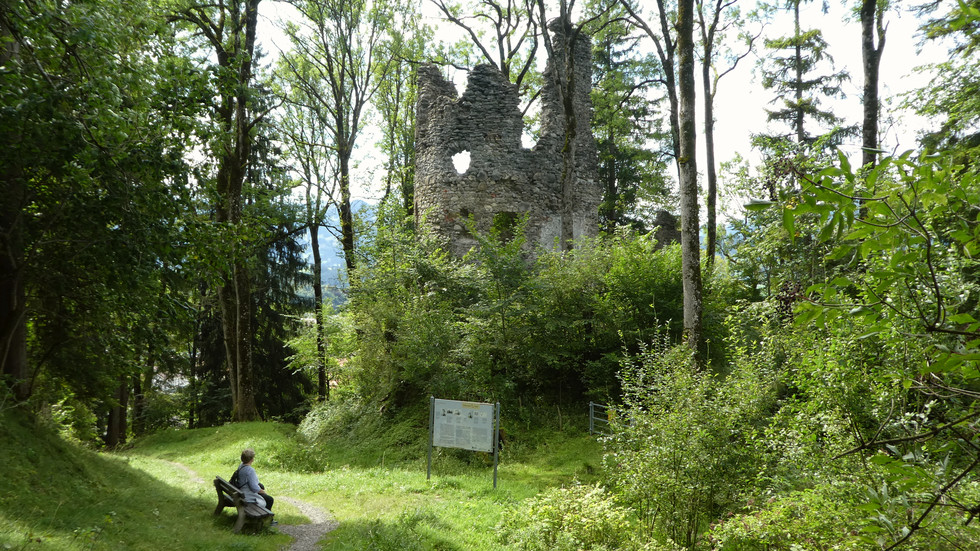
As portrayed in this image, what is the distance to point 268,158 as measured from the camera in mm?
21891

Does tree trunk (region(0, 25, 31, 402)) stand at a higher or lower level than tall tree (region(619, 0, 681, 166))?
lower

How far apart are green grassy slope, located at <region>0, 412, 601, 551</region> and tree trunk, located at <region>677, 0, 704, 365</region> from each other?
123 inches

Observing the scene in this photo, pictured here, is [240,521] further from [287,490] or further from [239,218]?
[239,218]

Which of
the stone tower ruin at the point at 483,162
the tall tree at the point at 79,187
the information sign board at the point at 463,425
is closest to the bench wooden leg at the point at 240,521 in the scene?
the tall tree at the point at 79,187

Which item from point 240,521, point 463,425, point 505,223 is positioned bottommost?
point 240,521

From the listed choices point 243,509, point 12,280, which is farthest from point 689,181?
point 12,280

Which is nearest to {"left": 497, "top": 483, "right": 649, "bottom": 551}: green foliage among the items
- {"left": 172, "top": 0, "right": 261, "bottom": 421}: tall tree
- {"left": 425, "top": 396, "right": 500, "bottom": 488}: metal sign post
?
{"left": 425, "top": 396, "right": 500, "bottom": 488}: metal sign post

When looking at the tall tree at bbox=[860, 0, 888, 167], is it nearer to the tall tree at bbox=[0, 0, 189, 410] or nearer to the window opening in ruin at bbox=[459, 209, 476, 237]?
the window opening in ruin at bbox=[459, 209, 476, 237]

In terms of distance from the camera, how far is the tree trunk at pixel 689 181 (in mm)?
9656

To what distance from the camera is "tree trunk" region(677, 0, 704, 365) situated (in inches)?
380

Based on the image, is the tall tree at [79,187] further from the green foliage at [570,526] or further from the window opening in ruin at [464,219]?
the window opening in ruin at [464,219]

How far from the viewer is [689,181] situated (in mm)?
9859

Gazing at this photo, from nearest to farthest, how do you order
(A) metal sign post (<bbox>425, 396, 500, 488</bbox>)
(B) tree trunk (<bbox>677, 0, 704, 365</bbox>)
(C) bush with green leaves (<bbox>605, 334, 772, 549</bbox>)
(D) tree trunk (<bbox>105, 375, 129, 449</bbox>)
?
(C) bush with green leaves (<bbox>605, 334, 772, 549</bbox>), (A) metal sign post (<bbox>425, 396, 500, 488</bbox>), (B) tree trunk (<bbox>677, 0, 704, 365</bbox>), (D) tree trunk (<bbox>105, 375, 129, 449</bbox>)

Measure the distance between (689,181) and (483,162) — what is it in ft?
25.5
